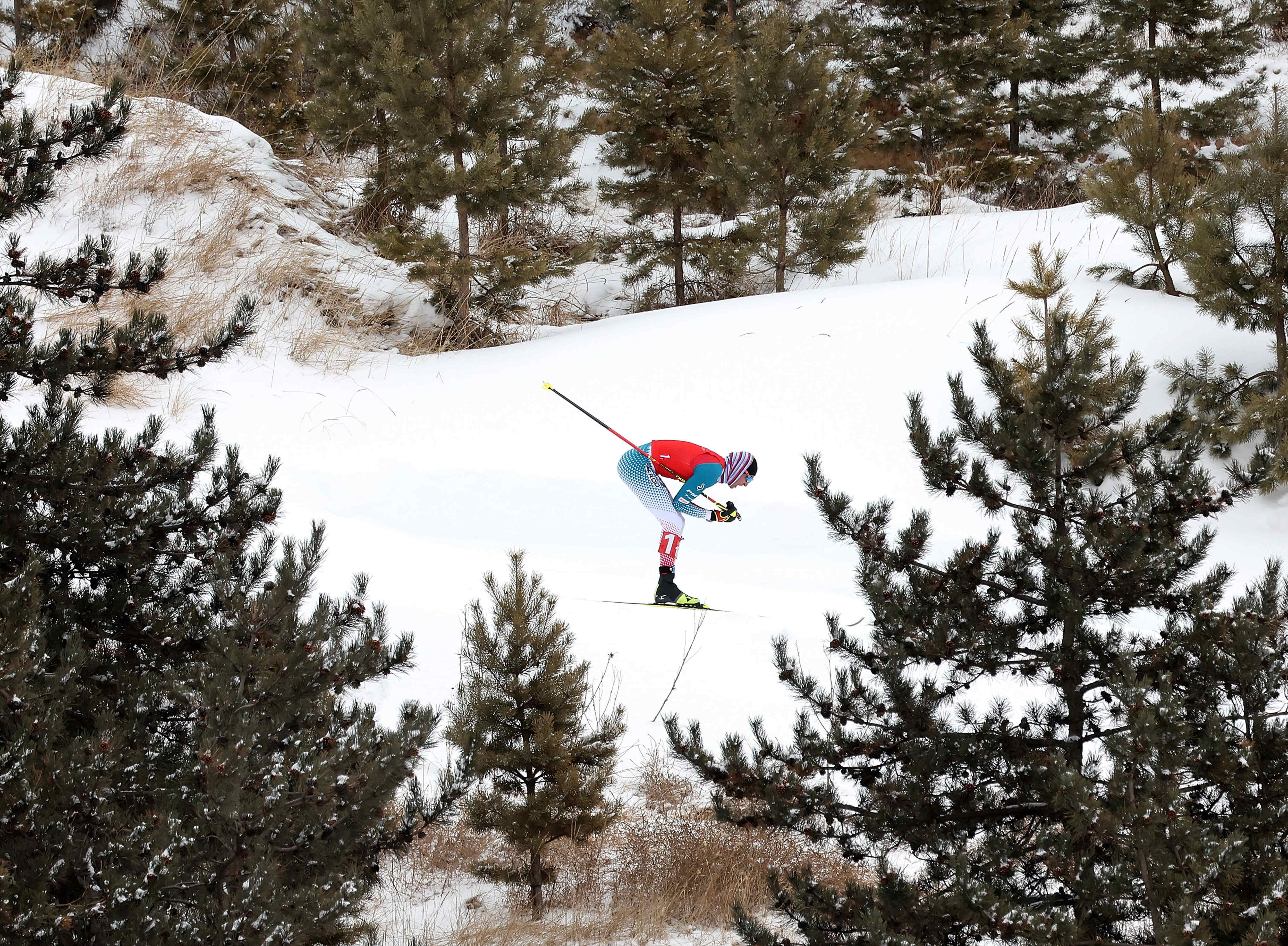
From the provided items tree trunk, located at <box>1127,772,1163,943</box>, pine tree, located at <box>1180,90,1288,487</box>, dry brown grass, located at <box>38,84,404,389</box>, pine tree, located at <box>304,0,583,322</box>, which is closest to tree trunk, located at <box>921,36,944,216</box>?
pine tree, located at <box>304,0,583,322</box>

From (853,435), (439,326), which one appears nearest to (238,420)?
(439,326)

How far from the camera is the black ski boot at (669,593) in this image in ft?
23.3

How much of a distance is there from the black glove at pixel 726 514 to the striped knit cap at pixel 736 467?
0.57ft

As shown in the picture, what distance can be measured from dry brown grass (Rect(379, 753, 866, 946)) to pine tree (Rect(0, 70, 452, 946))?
0.98 meters

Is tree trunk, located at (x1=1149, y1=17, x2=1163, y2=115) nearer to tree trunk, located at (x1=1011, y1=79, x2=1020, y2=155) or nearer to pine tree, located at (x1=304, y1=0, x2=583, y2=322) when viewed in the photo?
tree trunk, located at (x1=1011, y1=79, x2=1020, y2=155)

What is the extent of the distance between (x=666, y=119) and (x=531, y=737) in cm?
1004

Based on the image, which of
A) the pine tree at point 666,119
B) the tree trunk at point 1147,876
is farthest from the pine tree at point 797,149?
the tree trunk at point 1147,876

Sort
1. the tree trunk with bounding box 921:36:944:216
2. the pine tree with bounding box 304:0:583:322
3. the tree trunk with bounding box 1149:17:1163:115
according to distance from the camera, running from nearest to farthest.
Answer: the pine tree with bounding box 304:0:583:322 < the tree trunk with bounding box 921:36:944:216 < the tree trunk with bounding box 1149:17:1163:115

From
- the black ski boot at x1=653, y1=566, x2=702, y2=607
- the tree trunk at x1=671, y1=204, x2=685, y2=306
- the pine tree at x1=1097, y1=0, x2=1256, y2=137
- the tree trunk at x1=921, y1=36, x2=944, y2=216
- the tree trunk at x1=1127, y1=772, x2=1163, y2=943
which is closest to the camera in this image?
the tree trunk at x1=1127, y1=772, x2=1163, y2=943

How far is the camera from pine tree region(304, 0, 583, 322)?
10836 mm

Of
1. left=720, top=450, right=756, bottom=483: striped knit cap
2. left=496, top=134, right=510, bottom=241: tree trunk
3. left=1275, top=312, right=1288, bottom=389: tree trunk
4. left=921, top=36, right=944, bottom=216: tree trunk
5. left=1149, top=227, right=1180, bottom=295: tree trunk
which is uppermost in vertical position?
left=921, top=36, right=944, bottom=216: tree trunk

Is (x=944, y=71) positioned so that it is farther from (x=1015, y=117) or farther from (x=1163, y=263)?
(x=1163, y=263)

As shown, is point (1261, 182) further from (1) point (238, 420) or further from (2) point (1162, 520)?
(1) point (238, 420)

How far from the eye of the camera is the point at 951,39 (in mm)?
16328
